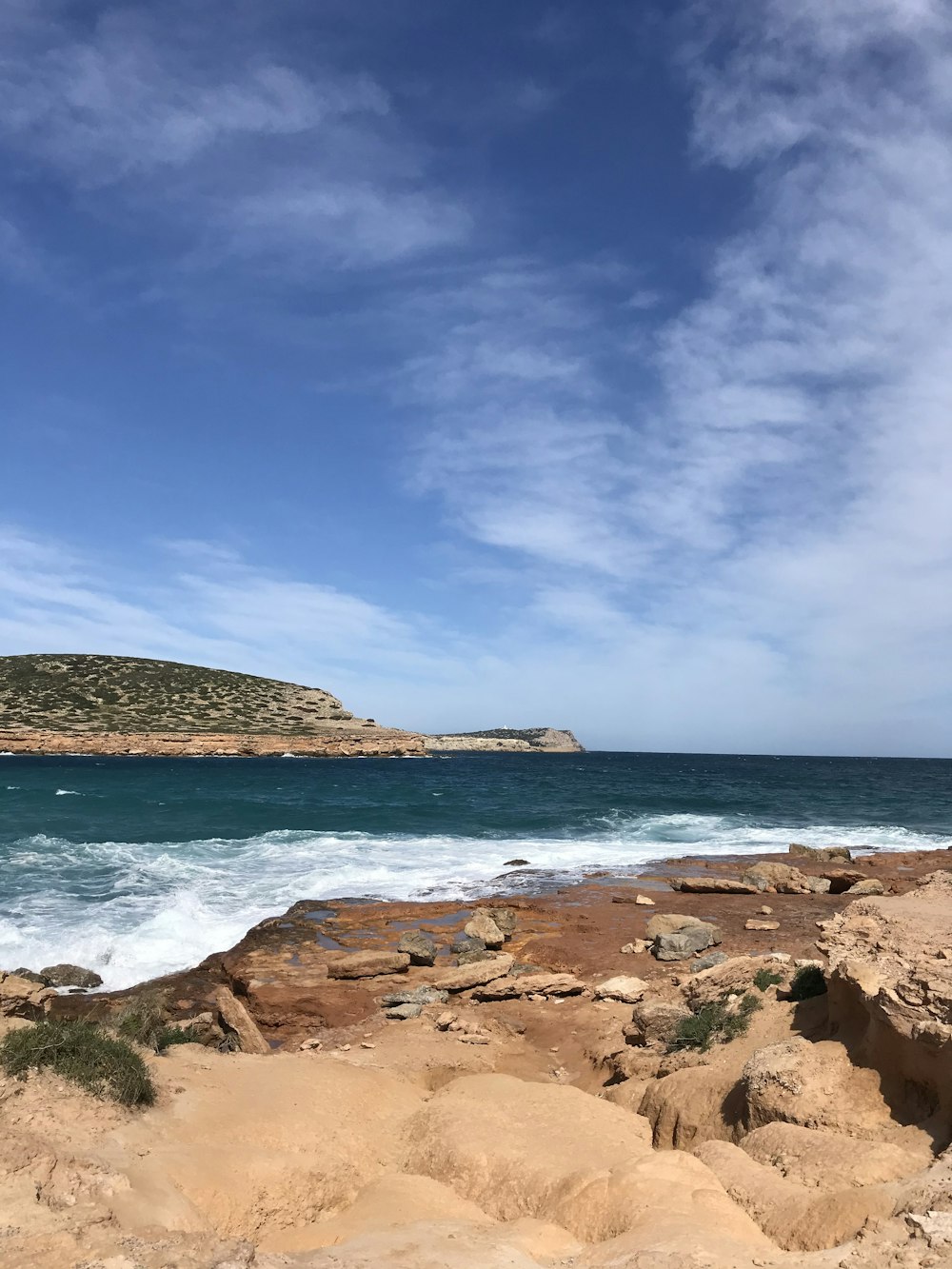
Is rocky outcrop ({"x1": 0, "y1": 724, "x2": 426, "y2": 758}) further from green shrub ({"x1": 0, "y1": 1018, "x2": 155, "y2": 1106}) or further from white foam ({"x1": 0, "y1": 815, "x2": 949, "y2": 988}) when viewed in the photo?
green shrub ({"x1": 0, "y1": 1018, "x2": 155, "y2": 1106})

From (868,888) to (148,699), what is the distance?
3531 inches

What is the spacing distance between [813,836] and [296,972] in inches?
1189

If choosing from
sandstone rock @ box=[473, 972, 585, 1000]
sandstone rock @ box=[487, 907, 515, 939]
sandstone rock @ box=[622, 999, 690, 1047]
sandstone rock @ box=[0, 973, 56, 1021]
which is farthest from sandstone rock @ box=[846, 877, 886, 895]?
sandstone rock @ box=[0, 973, 56, 1021]

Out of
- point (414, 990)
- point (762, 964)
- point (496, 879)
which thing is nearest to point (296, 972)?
point (414, 990)

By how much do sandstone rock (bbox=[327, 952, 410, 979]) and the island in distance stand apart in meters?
72.6

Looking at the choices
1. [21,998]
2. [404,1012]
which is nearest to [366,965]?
[404,1012]

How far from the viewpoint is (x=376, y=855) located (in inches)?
1187

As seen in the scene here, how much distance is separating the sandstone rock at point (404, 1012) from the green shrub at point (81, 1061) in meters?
6.72

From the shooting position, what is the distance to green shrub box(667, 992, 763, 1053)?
32.4ft

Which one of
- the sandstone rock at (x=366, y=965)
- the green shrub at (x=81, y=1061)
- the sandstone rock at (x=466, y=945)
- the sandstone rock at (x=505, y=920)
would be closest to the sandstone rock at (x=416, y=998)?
the sandstone rock at (x=366, y=965)

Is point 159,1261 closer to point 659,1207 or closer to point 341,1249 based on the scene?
point 341,1249

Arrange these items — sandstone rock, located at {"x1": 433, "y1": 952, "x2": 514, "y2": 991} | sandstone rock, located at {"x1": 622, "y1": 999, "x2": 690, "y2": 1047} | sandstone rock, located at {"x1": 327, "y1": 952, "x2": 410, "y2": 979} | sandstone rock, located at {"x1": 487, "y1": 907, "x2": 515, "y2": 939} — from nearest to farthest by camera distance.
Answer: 1. sandstone rock, located at {"x1": 622, "y1": 999, "x2": 690, "y2": 1047}
2. sandstone rock, located at {"x1": 433, "y1": 952, "x2": 514, "y2": 991}
3. sandstone rock, located at {"x1": 327, "y1": 952, "x2": 410, "y2": 979}
4. sandstone rock, located at {"x1": 487, "y1": 907, "x2": 515, "y2": 939}

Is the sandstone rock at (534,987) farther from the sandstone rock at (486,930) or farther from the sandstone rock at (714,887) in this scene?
the sandstone rock at (714,887)

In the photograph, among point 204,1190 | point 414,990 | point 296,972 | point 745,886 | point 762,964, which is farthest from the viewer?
point 745,886
